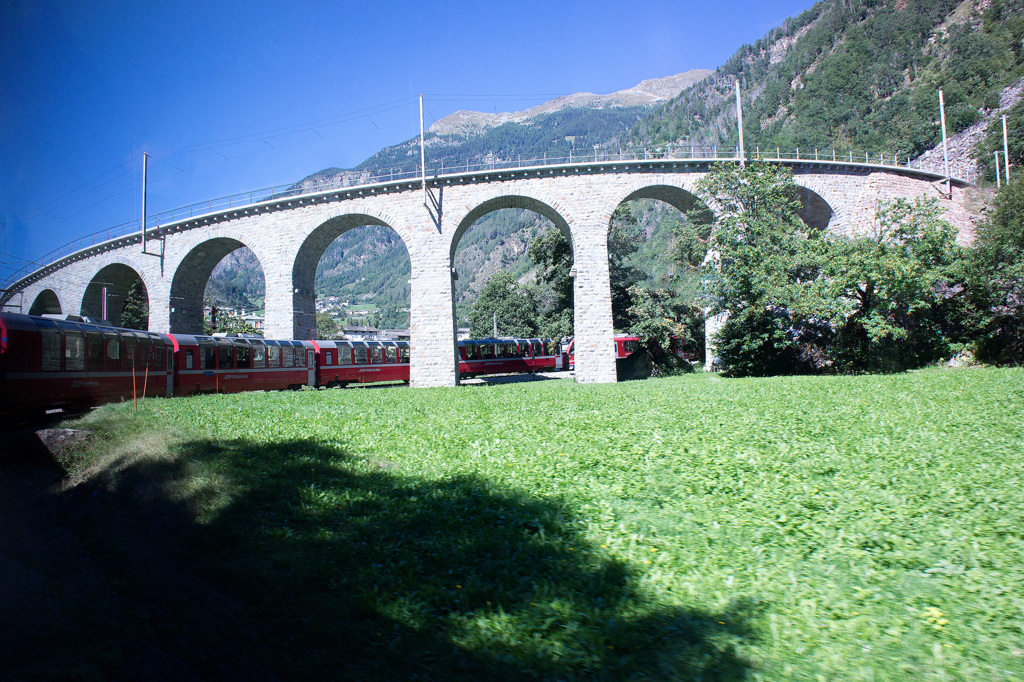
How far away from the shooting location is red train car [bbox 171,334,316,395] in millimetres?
16547

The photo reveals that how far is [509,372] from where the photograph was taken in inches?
1243

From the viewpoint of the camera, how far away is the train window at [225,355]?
697 inches

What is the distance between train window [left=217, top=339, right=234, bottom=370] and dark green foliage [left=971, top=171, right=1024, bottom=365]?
87.4 ft

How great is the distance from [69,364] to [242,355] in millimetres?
7211

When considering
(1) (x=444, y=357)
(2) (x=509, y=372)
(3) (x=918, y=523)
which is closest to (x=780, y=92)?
(2) (x=509, y=372)

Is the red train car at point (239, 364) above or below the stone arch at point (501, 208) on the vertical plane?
below

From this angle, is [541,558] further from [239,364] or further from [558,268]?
[558,268]

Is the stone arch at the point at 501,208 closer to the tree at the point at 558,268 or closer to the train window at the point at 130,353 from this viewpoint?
the tree at the point at 558,268

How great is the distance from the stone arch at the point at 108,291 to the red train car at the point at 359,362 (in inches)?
627

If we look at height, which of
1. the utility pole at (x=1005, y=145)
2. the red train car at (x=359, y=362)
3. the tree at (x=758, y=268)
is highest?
the utility pole at (x=1005, y=145)

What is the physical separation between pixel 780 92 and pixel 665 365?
86718 millimetres

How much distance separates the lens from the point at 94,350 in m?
12.2

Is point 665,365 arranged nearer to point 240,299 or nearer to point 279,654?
point 279,654

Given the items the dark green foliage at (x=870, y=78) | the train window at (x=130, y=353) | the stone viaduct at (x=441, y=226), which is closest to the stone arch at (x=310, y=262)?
the stone viaduct at (x=441, y=226)
